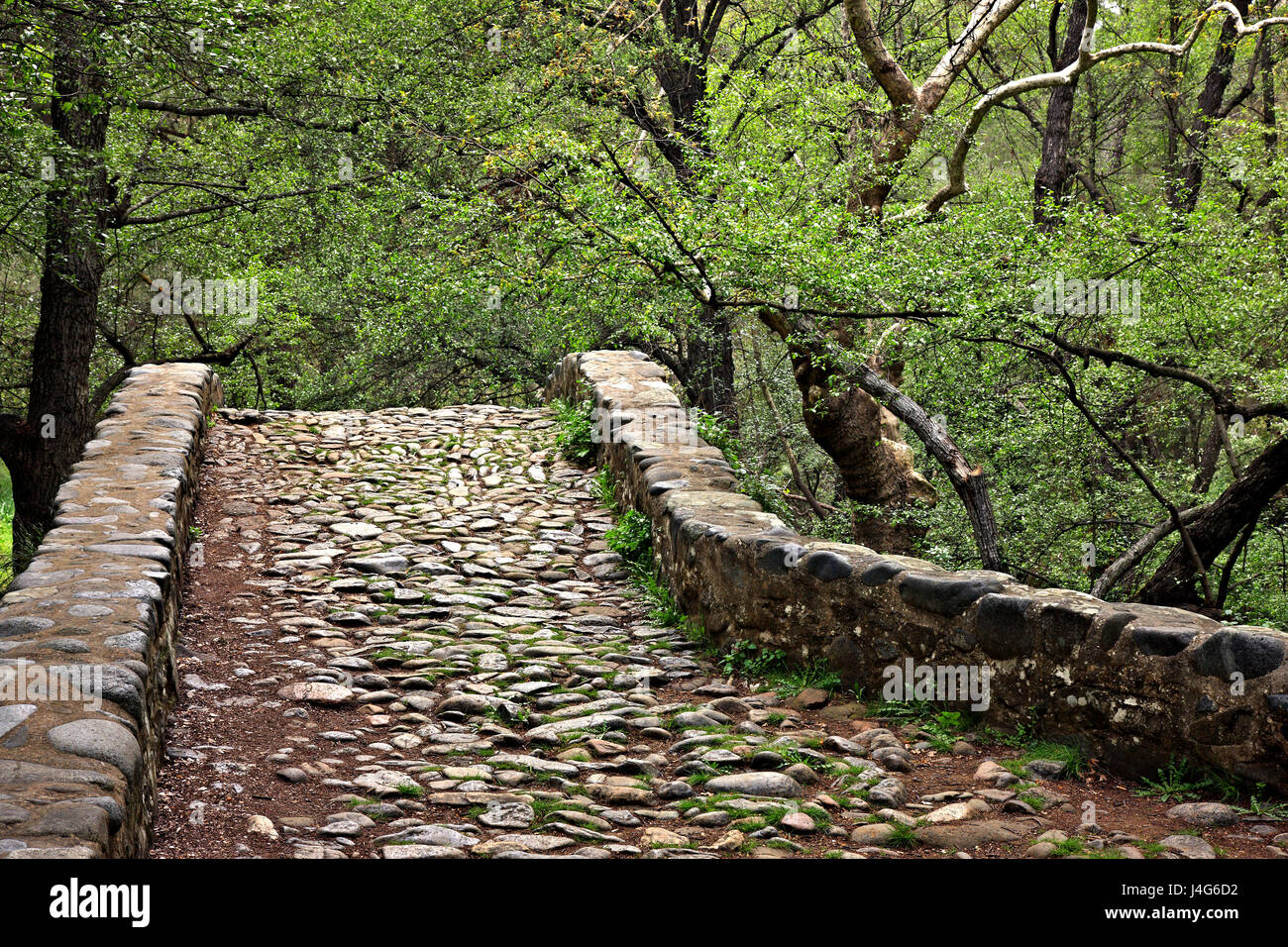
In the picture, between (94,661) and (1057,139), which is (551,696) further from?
(1057,139)

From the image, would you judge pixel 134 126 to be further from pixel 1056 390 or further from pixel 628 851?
pixel 628 851

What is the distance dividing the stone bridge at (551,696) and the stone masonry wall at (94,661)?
0.06ft

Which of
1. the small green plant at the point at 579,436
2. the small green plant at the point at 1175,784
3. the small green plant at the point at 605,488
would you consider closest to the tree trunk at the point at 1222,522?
the small green plant at the point at 605,488

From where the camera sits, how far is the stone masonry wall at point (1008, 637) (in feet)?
12.3

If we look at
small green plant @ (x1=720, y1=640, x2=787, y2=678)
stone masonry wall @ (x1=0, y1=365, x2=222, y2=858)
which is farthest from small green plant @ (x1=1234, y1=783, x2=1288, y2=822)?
stone masonry wall @ (x1=0, y1=365, x2=222, y2=858)

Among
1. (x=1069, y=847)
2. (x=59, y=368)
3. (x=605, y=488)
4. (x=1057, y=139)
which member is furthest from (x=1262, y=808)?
(x=59, y=368)

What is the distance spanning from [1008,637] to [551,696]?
7.53 feet

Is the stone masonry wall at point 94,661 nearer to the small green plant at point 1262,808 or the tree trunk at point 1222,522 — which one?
the small green plant at point 1262,808

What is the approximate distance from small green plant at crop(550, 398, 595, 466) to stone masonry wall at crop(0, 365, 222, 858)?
376 centimetres

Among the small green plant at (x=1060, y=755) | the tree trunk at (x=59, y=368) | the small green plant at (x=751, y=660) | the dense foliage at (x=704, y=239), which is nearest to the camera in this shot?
the small green plant at (x=1060, y=755)

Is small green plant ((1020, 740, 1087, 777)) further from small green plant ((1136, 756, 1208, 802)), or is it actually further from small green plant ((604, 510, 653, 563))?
small green plant ((604, 510, 653, 563))

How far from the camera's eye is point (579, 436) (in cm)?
1030

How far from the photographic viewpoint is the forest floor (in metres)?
3.63
